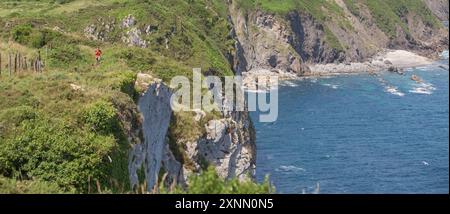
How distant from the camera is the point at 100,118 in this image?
91.5 ft

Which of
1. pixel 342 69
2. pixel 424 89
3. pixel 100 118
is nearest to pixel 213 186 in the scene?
pixel 100 118

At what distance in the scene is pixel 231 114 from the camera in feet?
235

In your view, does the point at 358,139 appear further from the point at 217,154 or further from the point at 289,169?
the point at 217,154

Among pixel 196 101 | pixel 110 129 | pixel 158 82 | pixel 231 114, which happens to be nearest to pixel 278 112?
pixel 231 114

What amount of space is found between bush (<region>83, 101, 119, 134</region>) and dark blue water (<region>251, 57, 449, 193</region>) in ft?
114

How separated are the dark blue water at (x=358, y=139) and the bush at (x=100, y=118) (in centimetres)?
3472

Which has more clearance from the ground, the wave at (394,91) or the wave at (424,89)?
the wave at (424,89)

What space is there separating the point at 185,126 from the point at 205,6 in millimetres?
87728

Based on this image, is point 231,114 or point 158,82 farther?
point 231,114

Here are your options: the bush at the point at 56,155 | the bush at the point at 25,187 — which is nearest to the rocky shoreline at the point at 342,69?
the bush at the point at 56,155

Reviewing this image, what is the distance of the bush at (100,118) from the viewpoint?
90.7ft

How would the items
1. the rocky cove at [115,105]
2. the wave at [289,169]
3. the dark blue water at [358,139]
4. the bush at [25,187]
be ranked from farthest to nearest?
the wave at [289,169]
the dark blue water at [358,139]
the rocky cove at [115,105]
the bush at [25,187]

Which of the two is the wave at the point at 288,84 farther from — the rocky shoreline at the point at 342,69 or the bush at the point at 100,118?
the bush at the point at 100,118

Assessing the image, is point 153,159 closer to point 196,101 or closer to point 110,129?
point 110,129
